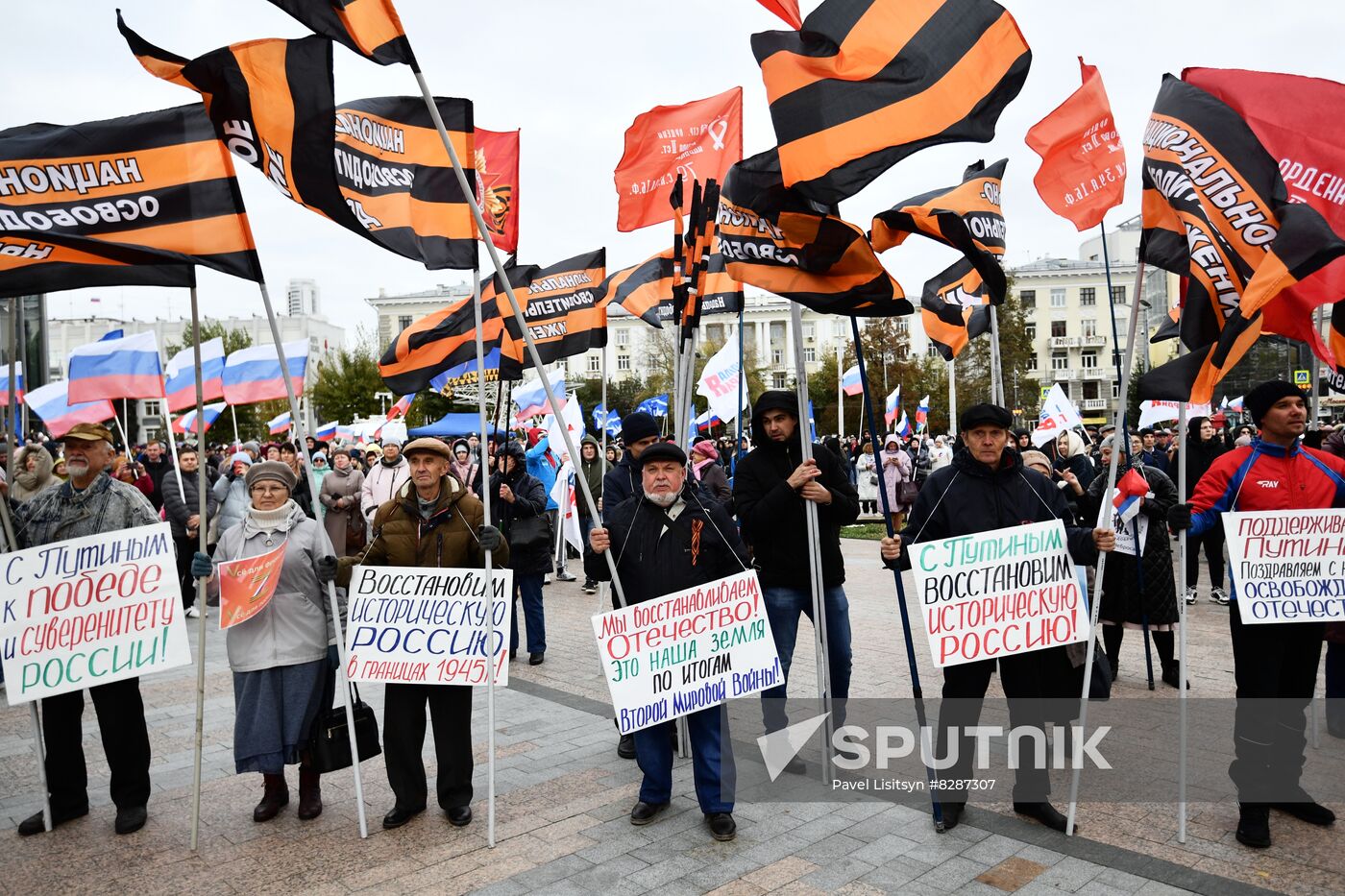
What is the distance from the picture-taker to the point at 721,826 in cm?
479

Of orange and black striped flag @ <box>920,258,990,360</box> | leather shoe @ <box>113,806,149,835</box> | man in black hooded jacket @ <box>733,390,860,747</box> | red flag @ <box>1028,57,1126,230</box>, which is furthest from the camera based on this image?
orange and black striped flag @ <box>920,258,990,360</box>

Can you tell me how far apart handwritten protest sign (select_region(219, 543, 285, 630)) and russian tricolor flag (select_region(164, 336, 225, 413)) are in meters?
5.43

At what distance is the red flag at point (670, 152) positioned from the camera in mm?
8977

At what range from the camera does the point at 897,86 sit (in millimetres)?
4996

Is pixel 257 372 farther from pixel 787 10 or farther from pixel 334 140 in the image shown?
pixel 787 10

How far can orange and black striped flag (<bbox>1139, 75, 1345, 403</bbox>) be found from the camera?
15.1 ft

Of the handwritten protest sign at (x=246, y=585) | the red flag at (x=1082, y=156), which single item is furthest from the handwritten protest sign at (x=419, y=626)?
the red flag at (x=1082, y=156)

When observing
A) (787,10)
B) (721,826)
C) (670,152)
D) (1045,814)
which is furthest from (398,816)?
(670,152)

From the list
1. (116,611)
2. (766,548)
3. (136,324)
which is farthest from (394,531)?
(136,324)

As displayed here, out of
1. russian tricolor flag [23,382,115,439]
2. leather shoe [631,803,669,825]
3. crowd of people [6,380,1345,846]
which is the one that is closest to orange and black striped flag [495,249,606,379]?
crowd of people [6,380,1345,846]

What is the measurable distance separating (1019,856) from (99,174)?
5.65 metres

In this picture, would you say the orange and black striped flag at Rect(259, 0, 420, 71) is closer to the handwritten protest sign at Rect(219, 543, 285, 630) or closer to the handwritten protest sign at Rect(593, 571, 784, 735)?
the handwritten protest sign at Rect(219, 543, 285, 630)

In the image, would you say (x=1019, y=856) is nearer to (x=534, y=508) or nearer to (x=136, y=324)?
(x=534, y=508)

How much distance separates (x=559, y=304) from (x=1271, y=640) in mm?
6117
